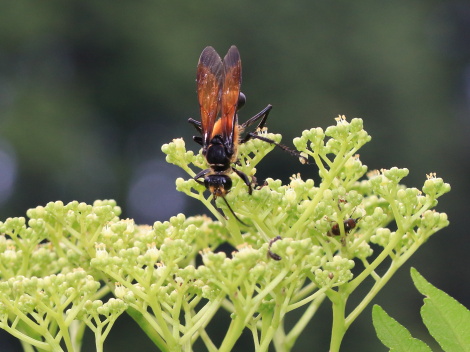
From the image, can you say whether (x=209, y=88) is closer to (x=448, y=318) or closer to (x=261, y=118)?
(x=261, y=118)

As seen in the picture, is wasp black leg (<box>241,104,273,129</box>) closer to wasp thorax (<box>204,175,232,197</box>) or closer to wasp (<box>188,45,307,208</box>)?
wasp (<box>188,45,307,208</box>)

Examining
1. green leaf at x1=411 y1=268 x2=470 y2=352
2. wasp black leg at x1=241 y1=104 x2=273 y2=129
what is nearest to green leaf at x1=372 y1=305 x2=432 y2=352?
green leaf at x1=411 y1=268 x2=470 y2=352

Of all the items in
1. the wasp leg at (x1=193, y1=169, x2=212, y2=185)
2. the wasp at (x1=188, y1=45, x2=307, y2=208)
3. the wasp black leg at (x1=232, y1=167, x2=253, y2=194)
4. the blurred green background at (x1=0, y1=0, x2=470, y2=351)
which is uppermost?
the blurred green background at (x1=0, y1=0, x2=470, y2=351)

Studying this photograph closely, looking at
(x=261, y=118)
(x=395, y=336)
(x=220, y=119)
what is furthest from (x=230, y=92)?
(x=395, y=336)

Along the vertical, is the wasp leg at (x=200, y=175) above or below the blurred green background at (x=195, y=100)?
below

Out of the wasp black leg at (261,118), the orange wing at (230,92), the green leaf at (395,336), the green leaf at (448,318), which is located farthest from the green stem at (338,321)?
the wasp black leg at (261,118)

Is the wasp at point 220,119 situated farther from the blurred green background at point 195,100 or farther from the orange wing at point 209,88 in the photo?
the blurred green background at point 195,100

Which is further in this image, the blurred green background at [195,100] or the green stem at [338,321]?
the blurred green background at [195,100]

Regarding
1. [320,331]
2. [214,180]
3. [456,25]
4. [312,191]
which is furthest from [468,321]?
[456,25]
